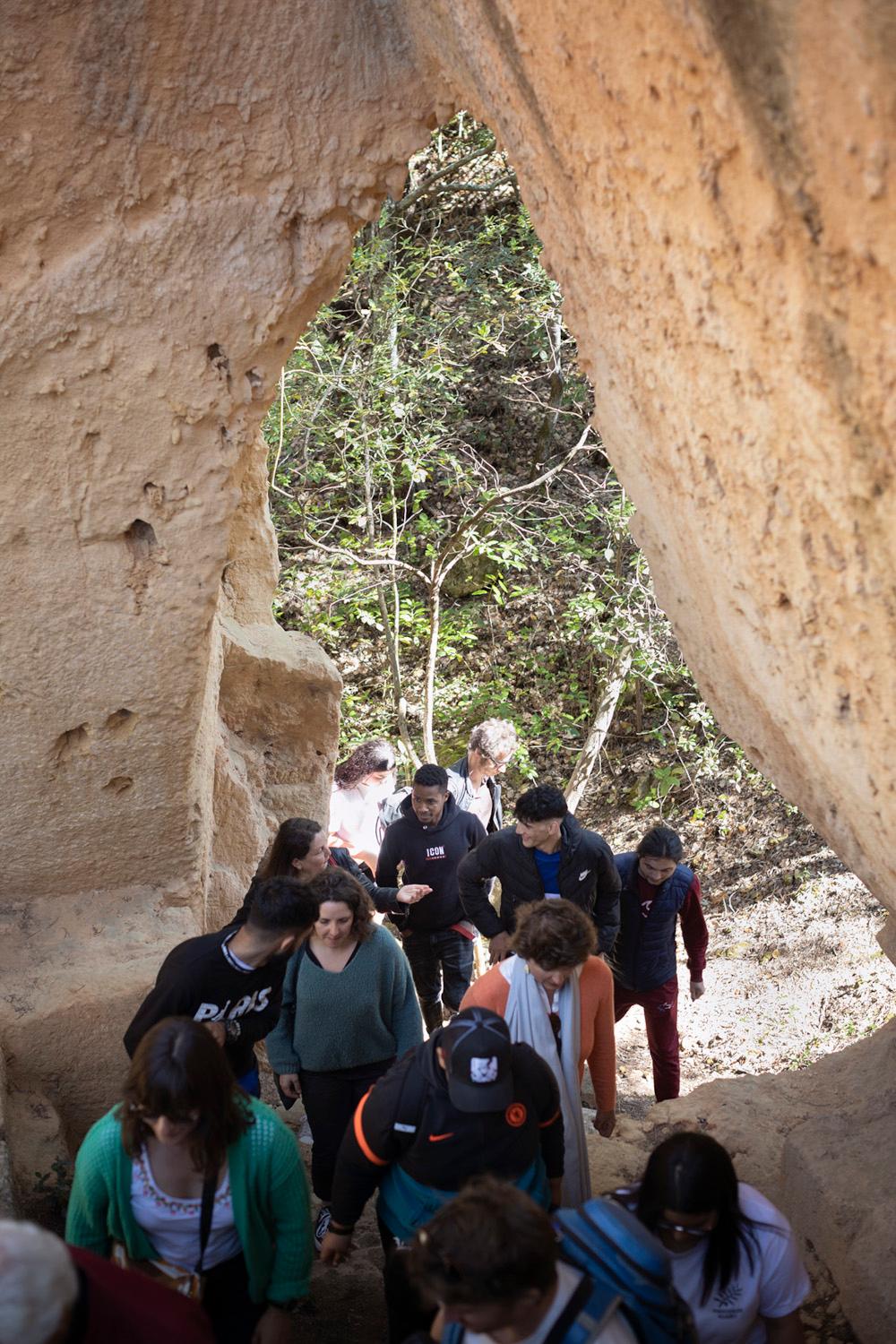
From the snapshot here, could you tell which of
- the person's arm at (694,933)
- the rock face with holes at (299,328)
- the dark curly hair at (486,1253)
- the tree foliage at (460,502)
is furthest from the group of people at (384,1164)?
the tree foliage at (460,502)

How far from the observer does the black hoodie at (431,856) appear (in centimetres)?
462

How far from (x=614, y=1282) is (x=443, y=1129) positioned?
22.3 inches

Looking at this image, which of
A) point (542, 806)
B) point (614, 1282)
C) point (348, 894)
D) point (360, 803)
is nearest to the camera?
point (614, 1282)

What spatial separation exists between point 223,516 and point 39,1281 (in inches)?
92.3

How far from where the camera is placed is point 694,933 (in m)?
4.64

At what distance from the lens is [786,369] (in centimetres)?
186

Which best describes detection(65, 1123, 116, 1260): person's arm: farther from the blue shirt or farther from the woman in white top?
the woman in white top

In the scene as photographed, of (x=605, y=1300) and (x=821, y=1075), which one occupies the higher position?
(x=605, y=1300)

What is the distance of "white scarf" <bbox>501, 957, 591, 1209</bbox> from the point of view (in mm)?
2900

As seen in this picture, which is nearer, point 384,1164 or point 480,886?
point 384,1164

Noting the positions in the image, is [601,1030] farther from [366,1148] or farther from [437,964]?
[437,964]

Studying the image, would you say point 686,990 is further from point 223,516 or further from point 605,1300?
point 605,1300

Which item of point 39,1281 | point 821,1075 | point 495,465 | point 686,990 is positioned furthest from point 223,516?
point 495,465

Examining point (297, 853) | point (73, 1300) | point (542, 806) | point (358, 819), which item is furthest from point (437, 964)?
point (73, 1300)
